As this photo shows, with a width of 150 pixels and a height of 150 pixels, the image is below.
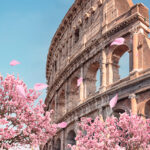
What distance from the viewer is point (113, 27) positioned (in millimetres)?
19359

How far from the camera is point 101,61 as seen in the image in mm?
19875

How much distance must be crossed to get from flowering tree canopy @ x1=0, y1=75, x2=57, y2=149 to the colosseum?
509cm

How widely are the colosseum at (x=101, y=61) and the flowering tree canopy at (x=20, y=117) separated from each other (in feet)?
16.7

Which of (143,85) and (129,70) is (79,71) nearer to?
(129,70)

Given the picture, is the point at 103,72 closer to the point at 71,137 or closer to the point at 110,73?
the point at 110,73

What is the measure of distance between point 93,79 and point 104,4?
605 centimetres

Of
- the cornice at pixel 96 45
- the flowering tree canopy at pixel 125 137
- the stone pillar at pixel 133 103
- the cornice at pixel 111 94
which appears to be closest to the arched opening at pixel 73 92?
the cornice at pixel 96 45

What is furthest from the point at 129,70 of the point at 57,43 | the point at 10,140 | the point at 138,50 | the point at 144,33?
the point at 57,43

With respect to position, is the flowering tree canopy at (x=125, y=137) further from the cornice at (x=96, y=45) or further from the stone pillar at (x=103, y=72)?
the cornice at (x=96, y=45)

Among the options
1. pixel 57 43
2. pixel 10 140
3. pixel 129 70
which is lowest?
pixel 10 140

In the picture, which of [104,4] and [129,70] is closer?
[129,70]

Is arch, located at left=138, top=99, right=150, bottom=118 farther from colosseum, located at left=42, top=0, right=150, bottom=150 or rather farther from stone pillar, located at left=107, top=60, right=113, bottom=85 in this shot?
stone pillar, located at left=107, top=60, right=113, bottom=85

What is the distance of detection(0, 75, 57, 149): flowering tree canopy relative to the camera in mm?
12789

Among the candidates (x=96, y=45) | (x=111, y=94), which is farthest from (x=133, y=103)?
(x=96, y=45)
